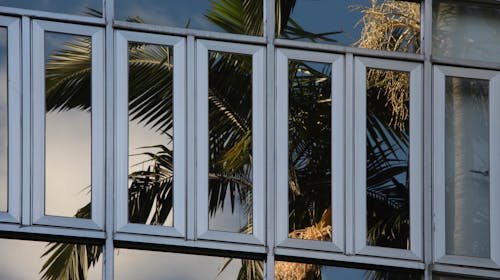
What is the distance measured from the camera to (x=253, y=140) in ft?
66.1

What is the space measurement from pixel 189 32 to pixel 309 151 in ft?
5.20

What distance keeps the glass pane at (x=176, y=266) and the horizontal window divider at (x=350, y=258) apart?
12.8 inches

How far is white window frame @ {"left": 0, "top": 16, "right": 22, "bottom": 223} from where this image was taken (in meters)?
19.4

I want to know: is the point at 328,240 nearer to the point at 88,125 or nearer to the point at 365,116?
the point at 365,116

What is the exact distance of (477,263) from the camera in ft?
67.2

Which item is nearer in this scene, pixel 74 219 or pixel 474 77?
pixel 74 219

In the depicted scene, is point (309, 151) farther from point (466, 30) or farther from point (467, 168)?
point (466, 30)

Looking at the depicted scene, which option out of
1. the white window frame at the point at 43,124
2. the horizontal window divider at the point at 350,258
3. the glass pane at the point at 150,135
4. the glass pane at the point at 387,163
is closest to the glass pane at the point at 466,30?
the glass pane at the point at 387,163

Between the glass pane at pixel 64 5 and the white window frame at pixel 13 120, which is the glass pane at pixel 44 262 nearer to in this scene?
the white window frame at pixel 13 120

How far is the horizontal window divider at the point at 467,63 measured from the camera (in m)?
20.9

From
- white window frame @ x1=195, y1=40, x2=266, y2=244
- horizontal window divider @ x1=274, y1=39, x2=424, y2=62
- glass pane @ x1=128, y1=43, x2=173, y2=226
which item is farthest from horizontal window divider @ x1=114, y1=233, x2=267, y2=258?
horizontal window divider @ x1=274, y1=39, x2=424, y2=62

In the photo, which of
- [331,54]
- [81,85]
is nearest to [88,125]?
[81,85]

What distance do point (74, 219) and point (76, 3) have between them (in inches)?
81.0

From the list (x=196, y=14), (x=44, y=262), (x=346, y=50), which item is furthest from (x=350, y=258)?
(x=44, y=262)
